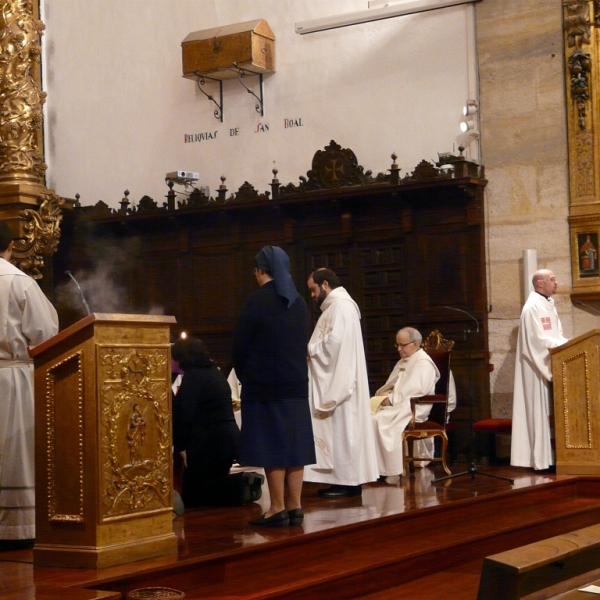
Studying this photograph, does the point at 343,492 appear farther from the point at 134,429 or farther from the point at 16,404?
the point at 134,429

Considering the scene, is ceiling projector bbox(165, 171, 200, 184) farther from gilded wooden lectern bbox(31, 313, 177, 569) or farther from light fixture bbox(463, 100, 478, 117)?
gilded wooden lectern bbox(31, 313, 177, 569)

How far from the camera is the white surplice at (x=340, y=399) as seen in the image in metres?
7.14

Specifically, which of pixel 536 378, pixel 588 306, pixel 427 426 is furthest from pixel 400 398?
pixel 588 306

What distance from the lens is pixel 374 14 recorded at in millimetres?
10492

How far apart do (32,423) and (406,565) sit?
209cm

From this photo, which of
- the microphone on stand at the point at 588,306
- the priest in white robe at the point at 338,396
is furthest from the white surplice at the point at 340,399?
the microphone on stand at the point at 588,306

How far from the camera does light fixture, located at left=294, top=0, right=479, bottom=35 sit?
10.2m

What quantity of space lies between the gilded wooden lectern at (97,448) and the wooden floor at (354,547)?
0.13 metres

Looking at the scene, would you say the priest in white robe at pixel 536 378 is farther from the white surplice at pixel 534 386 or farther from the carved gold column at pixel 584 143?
the carved gold column at pixel 584 143

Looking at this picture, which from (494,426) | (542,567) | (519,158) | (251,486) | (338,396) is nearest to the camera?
(542,567)

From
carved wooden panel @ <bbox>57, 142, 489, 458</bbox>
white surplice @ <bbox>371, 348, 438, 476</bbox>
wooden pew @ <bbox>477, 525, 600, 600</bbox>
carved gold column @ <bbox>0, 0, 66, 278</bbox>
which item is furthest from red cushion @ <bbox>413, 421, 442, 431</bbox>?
wooden pew @ <bbox>477, 525, 600, 600</bbox>

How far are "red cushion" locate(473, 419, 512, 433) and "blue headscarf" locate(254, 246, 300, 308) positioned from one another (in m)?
4.17

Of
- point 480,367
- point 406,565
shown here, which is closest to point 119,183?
point 480,367

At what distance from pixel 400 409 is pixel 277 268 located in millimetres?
3431
